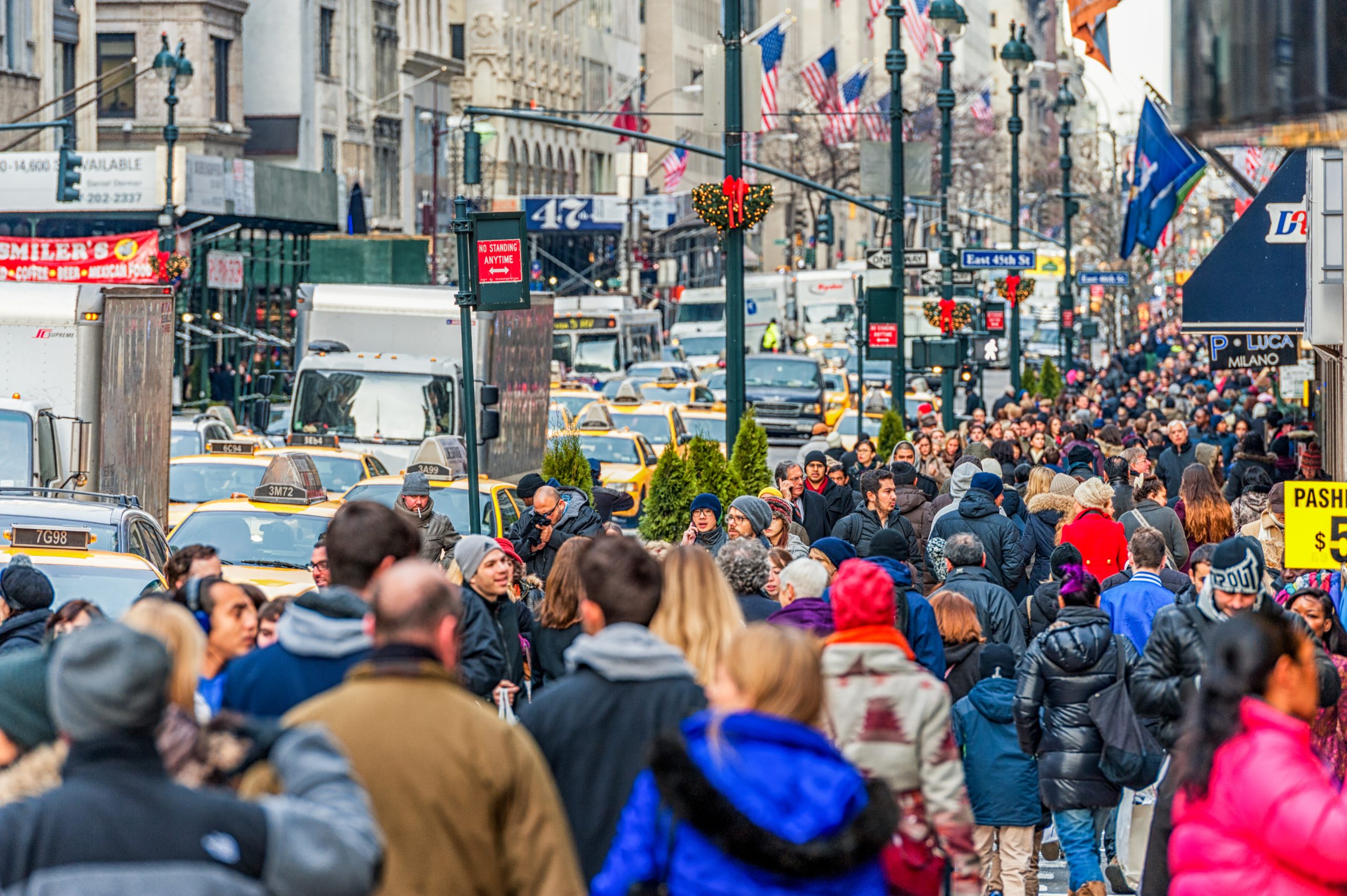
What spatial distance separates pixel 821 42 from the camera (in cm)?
Answer: 13138

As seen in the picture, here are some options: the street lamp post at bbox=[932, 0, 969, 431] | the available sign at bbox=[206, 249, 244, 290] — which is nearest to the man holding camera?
the street lamp post at bbox=[932, 0, 969, 431]

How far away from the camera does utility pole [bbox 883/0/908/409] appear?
94.0ft

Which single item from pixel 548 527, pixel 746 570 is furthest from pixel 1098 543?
pixel 746 570

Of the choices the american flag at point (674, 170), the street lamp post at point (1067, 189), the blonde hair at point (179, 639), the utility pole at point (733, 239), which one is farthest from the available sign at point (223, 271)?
the blonde hair at point (179, 639)

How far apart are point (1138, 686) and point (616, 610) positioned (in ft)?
10.4

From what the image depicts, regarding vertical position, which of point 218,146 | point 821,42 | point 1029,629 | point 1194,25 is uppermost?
point 821,42

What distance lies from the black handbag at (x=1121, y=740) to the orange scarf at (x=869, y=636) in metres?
2.50

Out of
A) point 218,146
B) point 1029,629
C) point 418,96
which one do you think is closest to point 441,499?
point 1029,629

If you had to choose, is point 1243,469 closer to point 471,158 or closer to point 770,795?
point 471,158

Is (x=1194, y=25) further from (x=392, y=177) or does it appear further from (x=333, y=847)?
(x=392, y=177)

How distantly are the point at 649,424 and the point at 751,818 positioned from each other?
2661cm

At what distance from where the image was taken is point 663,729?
18.6 ft

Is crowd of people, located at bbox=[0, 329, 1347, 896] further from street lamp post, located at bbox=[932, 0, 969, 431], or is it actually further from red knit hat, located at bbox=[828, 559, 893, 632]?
street lamp post, located at bbox=[932, 0, 969, 431]

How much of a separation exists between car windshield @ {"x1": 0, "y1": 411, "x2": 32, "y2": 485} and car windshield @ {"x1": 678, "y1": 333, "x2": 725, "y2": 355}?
44207mm
